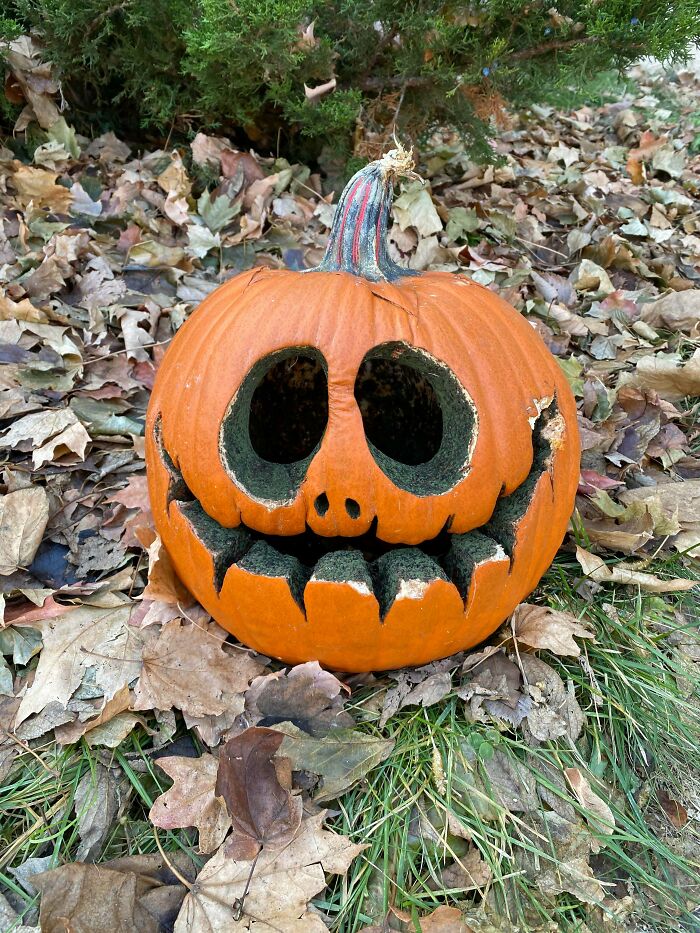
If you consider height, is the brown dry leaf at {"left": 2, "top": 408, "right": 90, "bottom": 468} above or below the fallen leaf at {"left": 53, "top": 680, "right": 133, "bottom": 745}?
above

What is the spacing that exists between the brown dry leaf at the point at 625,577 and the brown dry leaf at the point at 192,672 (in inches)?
36.7

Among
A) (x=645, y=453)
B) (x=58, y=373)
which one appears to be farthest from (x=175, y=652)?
(x=645, y=453)

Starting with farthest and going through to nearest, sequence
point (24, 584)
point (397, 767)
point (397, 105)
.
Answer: point (397, 105), point (24, 584), point (397, 767)

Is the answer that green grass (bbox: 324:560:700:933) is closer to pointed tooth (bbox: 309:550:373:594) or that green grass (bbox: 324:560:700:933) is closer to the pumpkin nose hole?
pointed tooth (bbox: 309:550:373:594)

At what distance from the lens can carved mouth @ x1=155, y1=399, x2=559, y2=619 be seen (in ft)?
4.47

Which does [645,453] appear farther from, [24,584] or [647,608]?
[24,584]

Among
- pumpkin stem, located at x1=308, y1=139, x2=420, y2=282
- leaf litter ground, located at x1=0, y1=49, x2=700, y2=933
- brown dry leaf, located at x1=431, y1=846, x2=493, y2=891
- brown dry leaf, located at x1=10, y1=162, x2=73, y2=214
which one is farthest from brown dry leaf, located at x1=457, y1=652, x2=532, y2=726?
brown dry leaf, located at x1=10, y1=162, x2=73, y2=214

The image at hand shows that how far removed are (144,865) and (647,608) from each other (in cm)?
139

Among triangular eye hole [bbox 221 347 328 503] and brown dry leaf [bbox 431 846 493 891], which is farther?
triangular eye hole [bbox 221 347 328 503]

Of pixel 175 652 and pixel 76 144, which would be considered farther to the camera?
pixel 76 144

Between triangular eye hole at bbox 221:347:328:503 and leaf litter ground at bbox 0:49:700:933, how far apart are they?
42cm

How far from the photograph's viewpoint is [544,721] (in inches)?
60.3

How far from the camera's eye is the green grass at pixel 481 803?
1293mm

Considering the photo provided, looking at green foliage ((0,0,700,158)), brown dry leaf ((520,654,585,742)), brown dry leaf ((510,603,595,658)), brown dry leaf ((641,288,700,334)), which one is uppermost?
green foliage ((0,0,700,158))
